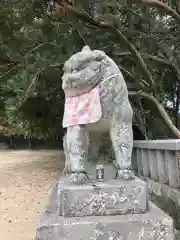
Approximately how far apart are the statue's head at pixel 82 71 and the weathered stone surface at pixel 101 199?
632 millimetres

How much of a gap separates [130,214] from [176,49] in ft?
18.3

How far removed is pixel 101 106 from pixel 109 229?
2.47ft

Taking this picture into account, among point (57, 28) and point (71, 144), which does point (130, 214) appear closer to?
point (71, 144)

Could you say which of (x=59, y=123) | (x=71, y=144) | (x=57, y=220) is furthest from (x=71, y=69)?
(x=59, y=123)

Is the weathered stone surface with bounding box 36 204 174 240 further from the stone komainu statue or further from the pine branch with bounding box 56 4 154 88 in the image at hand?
the pine branch with bounding box 56 4 154 88

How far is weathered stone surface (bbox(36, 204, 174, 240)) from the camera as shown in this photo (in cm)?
197

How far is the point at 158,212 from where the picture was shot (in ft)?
6.95

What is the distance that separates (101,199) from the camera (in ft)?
6.80

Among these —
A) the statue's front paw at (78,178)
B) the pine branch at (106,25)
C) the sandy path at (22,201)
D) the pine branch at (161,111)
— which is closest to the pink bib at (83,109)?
the statue's front paw at (78,178)

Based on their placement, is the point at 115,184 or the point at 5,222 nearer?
the point at 115,184

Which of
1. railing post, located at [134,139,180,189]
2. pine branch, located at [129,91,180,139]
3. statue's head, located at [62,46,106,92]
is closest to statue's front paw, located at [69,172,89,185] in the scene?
statue's head, located at [62,46,106,92]

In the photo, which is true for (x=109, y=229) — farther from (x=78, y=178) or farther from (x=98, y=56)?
(x=98, y=56)

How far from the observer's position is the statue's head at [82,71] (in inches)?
87.3

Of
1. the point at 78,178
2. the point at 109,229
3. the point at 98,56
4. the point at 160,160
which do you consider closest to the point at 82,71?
the point at 98,56
